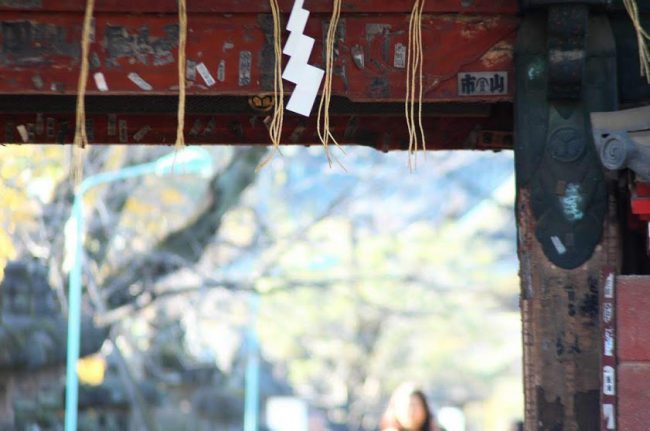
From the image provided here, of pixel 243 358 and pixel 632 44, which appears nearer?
pixel 632 44

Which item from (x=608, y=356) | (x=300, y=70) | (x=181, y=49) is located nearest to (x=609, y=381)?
(x=608, y=356)

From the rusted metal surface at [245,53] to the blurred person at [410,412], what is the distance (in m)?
3.78

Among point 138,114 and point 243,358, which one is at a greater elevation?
point 138,114

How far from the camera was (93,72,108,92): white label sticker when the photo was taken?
6043 mm

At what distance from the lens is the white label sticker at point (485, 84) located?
6062 millimetres

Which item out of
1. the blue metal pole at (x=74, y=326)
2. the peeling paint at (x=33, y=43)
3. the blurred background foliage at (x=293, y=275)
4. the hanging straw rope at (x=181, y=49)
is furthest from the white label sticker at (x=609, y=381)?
the blue metal pole at (x=74, y=326)

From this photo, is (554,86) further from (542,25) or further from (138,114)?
(138,114)

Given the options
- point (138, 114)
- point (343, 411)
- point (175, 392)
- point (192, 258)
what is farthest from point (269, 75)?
point (343, 411)

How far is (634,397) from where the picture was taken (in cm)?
545

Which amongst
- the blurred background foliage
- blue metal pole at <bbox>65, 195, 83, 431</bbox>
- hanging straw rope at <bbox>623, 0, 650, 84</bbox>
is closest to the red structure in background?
hanging straw rope at <bbox>623, 0, 650, 84</bbox>

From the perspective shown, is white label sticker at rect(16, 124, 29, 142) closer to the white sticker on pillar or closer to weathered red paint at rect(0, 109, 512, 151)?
weathered red paint at rect(0, 109, 512, 151)

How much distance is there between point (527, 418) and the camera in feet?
19.2

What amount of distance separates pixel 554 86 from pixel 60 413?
11.7 m

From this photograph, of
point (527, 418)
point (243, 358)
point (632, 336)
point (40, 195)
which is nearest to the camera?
point (632, 336)
